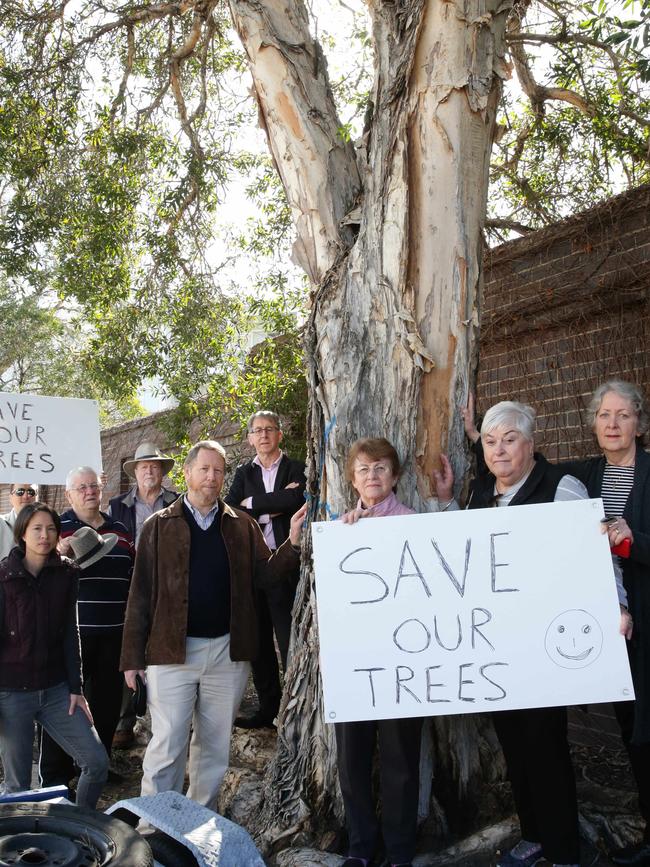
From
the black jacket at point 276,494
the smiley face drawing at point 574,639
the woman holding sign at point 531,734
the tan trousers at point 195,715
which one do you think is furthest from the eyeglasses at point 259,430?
the smiley face drawing at point 574,639

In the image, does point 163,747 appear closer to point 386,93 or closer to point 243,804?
point 243,804

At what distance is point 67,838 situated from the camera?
254 centimetres

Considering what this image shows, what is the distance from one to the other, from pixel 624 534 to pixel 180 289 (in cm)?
681

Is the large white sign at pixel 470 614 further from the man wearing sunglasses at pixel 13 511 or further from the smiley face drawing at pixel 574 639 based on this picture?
the man wearing sunglasses at pixel 13 511

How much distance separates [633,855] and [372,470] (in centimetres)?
203

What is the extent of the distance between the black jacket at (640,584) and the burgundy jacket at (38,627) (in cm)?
267

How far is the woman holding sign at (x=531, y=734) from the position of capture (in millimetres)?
3496

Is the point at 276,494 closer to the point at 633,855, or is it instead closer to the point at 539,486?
the point at 539,486

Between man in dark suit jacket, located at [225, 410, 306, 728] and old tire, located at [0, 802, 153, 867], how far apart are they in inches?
120

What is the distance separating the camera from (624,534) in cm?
338

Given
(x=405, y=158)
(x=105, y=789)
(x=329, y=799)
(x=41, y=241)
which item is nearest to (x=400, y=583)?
(x=329, y=799)

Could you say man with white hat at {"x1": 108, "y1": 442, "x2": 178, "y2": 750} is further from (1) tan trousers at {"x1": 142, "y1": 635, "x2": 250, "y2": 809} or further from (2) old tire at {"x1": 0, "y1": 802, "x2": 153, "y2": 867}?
(2) old tire at {"x1": 0, "y1": 802, "x2": 153, "y2": 867}

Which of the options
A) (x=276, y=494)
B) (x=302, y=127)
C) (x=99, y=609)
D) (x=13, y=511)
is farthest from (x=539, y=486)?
(x=13, y=511)

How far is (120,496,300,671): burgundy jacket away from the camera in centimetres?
427
